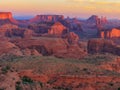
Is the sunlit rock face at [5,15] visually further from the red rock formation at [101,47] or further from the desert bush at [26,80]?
the desert bush at [26,80]

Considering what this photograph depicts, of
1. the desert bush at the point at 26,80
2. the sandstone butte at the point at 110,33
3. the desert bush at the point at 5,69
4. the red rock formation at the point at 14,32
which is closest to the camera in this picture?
the desert bush at the point at 26,80

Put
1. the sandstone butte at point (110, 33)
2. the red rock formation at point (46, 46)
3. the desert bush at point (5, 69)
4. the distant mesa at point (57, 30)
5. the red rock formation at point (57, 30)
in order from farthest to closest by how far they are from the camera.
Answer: the distant mesa at point (57, 30) → the red rock formation at point (57, 30) → the sandstone butte at point (110, 33) → the red rock formation at point (46, 46) → the desert bush at point (5, 69)

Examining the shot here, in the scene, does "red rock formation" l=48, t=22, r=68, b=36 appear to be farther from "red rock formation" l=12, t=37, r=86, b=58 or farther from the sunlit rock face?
the sunlit rock face

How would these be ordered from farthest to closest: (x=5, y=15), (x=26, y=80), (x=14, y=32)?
(x=5, y=15) < (x=14, y=32) < (x=26, y=80)

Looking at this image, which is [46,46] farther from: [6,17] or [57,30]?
[6,17]

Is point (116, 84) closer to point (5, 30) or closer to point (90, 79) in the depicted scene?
point (90, 79)

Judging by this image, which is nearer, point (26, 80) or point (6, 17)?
point (26, 80)

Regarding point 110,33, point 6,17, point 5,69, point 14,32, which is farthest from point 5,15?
point 5,69

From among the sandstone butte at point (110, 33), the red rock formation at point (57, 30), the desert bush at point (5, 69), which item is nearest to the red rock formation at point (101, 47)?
the sandstone butte at point (110, 33)

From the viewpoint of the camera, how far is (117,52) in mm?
92250

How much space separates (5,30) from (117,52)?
5114 centimetres

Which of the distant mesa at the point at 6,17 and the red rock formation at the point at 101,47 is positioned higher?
the red rock formation at the point at 101,47

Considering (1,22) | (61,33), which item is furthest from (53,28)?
(1,22)

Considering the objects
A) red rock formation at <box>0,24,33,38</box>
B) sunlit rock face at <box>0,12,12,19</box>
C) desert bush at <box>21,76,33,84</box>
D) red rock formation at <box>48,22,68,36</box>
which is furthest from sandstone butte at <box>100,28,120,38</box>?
desert bush at <box>21,76,33,84</box>
